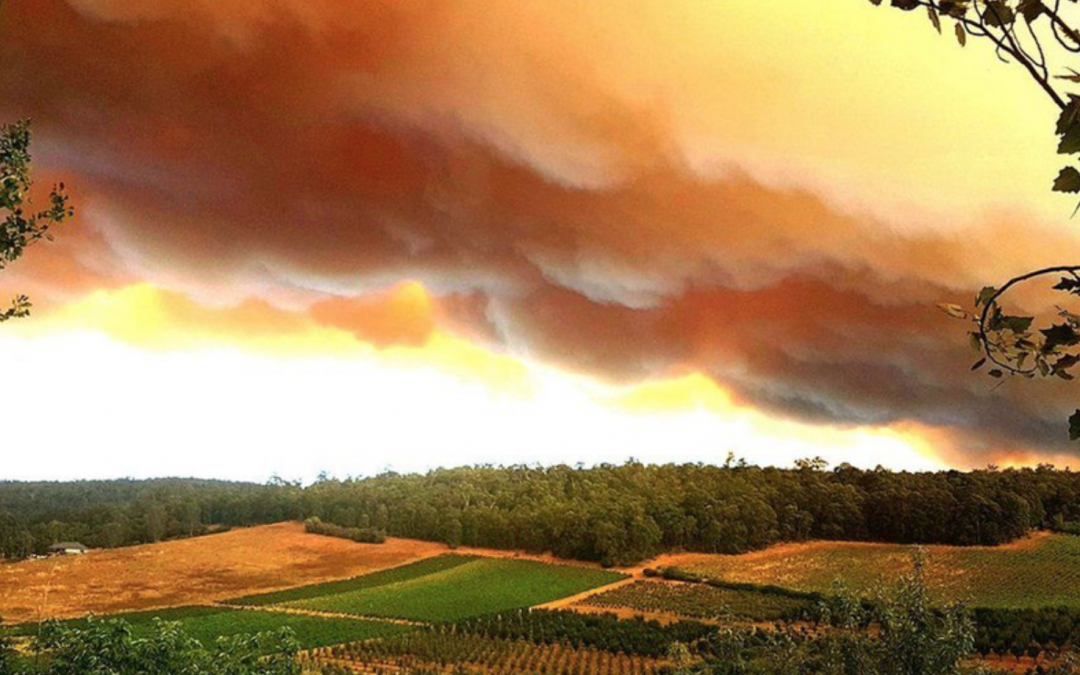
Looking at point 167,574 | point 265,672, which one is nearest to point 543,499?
point 167,574

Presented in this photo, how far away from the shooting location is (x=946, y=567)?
101312 mm

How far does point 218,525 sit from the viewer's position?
5979 inches

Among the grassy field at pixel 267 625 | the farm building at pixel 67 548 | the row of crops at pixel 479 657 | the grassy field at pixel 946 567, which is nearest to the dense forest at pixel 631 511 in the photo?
the farm building at pixel 67 548

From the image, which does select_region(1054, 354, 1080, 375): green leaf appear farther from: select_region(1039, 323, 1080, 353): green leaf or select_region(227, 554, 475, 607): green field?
select_region(227, 554, 475, 607): green field

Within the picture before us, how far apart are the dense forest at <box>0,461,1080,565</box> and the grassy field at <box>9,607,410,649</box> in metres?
45.6

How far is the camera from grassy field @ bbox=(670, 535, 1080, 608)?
87.6 m

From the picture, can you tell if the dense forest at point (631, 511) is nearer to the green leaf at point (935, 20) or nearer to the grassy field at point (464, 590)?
the grassy field at point (464, 590)

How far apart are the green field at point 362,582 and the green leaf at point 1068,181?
338 feet

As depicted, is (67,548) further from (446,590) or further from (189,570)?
(446,590)

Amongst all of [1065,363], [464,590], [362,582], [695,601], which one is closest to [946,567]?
[695,601]

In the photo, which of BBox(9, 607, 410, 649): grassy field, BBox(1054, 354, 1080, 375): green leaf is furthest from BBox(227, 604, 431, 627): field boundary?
BBox(1054, 354, 1080, 375): green leaf

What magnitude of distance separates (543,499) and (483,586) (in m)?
42.0

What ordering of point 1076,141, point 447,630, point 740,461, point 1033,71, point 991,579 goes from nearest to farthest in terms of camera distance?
point 1076,141, point 1033,71, point 447,630, point 991,579, point 740,461

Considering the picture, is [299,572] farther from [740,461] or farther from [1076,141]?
[1076,141]
